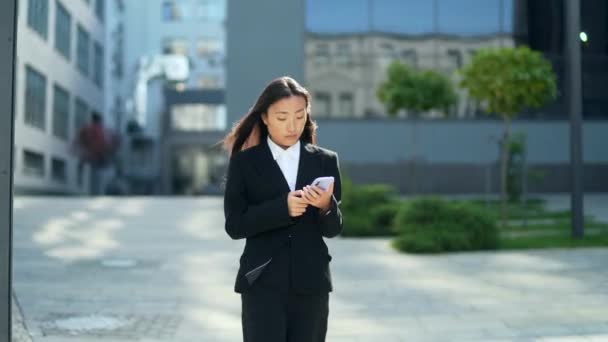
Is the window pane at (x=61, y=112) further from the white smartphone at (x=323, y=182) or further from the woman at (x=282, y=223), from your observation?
the white smartphone at (x=323, y=182)

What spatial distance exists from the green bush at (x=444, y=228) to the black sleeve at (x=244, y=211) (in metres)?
9.24

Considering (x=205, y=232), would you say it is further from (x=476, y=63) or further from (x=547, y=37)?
(x=547, y=37)

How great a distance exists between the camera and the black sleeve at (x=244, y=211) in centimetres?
289

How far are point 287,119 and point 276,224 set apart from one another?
42cm

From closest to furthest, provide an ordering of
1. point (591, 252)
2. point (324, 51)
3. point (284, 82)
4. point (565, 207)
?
point (284, 82) < point (591, 252) < point (565, 207) < point (324, 51)

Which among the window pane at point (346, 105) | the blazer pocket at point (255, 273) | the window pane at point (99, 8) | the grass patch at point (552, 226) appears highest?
the window pane at point (99, 8)

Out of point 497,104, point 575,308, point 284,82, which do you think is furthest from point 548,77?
point 284,82

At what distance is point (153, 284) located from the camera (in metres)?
9.04

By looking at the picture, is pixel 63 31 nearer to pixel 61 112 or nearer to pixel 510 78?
pixel 61 112

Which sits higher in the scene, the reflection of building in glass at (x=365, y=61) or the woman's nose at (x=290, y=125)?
the reflection of building in glass at (x=365, y=61)

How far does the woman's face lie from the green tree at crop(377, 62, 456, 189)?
1770cm

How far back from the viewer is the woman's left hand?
2766 mm

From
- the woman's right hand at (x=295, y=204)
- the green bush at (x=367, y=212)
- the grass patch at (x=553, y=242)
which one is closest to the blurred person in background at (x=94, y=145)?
the green bush at (x=367, y=212)

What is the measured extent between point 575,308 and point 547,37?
20.8 metres
